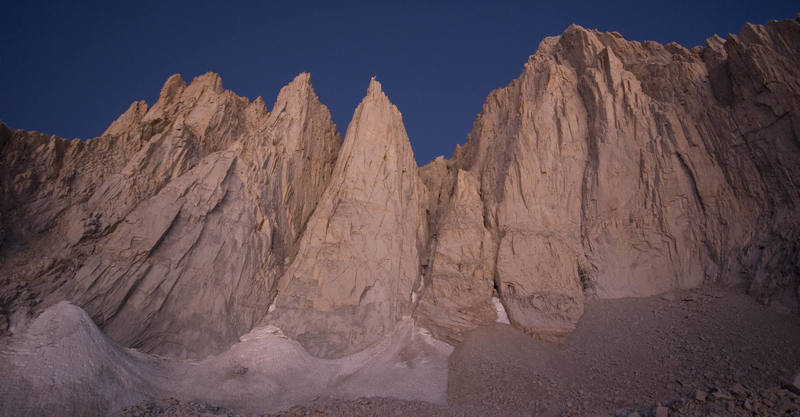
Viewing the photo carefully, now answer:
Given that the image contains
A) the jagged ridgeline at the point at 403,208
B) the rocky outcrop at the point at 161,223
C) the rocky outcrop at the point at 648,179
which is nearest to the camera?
the rocky outcrop at the point at 161,223

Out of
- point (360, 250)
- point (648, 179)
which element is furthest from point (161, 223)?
point (648, 179)

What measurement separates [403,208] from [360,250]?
343cm

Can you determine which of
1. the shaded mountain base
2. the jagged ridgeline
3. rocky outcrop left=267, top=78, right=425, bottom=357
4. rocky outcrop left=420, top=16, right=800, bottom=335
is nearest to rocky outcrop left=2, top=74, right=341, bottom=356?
the jagged ridgeline

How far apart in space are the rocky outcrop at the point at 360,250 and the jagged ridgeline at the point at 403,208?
3.5 inches

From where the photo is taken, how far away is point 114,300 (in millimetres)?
13750

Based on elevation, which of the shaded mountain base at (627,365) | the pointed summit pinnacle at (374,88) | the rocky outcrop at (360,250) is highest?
the pointed summit pinnacle at (374,88)

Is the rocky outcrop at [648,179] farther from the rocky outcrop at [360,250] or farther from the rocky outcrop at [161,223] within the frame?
the rocky outcrop at [161,223]

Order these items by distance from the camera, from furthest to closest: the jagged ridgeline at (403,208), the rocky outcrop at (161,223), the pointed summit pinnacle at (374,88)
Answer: the pointed summit pinnacle at (374,88) < the jagged ridgeline at (403,208) < the rocky outcrop at (161,223)

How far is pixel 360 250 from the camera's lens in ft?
62.0

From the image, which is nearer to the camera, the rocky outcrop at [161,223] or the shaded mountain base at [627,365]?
the shaded mountain base at [627,365]

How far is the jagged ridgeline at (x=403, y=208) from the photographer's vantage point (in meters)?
14.6

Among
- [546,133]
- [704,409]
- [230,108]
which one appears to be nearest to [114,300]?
[230,108]

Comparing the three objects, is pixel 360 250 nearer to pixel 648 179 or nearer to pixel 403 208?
pixel 403 208

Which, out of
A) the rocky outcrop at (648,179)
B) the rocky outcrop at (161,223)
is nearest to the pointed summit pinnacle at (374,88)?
the rocky outcrop at (161,223)
